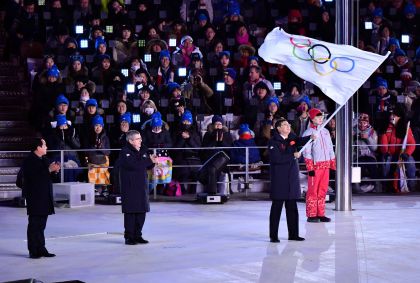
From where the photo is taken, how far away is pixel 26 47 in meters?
22.7

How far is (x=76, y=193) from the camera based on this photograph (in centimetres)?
1803

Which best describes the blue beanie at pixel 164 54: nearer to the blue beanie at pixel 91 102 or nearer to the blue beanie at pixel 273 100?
the blue beanie at pixel 91 102

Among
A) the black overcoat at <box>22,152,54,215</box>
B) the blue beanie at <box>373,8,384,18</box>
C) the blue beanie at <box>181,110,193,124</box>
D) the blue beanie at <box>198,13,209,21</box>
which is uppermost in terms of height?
the blue beanie at <box>373,8,384,18</box>

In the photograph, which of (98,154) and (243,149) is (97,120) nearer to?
(98,154)

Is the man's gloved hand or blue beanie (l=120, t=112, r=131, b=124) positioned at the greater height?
blue beanie (l=120, t=112, r=131, b=124)

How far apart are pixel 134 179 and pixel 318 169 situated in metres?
3.75

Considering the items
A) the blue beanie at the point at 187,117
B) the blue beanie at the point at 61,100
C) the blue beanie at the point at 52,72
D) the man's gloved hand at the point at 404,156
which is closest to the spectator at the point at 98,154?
the blue beanie at the point at 61,100

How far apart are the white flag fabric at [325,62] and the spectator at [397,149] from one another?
626cm

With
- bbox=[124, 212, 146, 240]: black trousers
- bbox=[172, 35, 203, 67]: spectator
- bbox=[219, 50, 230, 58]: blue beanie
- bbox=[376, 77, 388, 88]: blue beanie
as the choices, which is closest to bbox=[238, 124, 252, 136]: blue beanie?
bbox=[219, 50, 230, 58]: blue beanie

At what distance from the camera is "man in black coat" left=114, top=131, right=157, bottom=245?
1301 cm

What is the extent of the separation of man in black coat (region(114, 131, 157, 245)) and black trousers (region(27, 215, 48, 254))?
1326mm

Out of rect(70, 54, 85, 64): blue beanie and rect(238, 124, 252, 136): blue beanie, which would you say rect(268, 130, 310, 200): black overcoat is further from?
rect(70, 54, 85, 64): blue beanie

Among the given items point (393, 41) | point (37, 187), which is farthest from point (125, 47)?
point (37, 187)

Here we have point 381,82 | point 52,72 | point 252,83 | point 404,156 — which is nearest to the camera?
point 404,156
